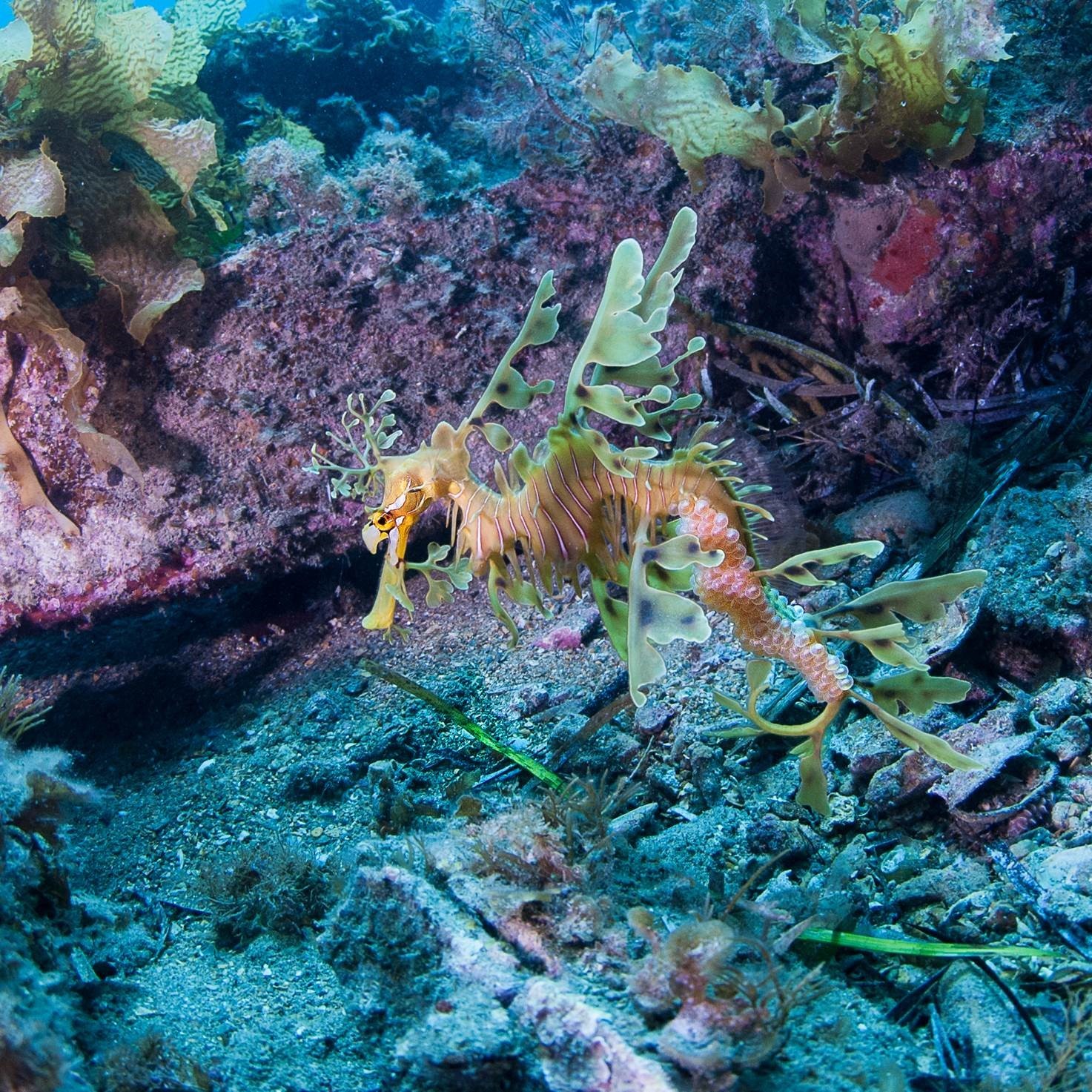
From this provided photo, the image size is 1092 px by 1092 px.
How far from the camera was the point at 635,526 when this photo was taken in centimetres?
204

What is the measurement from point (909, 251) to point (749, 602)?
8.06ft

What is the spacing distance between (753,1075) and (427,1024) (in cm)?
65

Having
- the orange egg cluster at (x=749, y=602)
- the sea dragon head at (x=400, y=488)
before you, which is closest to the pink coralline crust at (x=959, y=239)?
the orange egg cluster at (x=749, y=602)

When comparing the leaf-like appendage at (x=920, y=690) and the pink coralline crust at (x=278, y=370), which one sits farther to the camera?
the pink coralline crust at (x=278, y=370)

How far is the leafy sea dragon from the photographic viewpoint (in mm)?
1853

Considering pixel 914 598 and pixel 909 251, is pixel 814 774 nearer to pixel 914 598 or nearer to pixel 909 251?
pixel 914 598

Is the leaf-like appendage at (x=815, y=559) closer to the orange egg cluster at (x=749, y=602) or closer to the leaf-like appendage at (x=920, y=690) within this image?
the orange egg cluster at (x=749, y=602)

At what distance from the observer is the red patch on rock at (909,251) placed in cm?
340

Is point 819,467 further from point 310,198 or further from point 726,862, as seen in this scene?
point 310,198

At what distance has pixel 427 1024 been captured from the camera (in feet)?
4.85

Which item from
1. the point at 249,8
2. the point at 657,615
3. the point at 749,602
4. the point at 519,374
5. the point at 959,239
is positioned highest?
the point at 249,8

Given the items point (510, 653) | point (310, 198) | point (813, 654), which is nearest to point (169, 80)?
point (310, 198)

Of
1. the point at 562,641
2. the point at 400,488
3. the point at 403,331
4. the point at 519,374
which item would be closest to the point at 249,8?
the point at 403,331

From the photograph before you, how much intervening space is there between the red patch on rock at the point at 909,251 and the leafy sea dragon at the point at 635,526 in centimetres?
205
